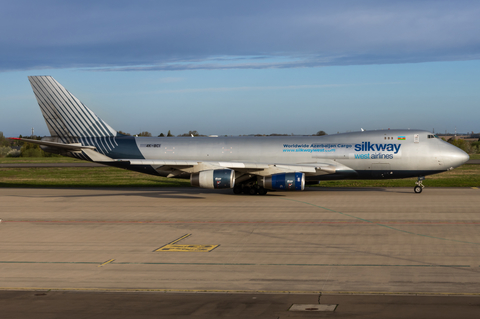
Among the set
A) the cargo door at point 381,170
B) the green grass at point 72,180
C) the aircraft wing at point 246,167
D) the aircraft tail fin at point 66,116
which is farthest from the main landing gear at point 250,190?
the aircraft tail fin at point 66,116

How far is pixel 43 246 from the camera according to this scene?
1809cm

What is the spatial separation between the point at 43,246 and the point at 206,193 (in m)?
19.3

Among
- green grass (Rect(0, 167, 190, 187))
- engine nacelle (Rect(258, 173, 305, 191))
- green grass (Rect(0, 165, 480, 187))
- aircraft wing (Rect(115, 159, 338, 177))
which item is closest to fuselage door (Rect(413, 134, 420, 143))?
aircraft wing (Rect(115, 159, 338, 177))

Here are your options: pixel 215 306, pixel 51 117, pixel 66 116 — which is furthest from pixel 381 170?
pixel 51 117

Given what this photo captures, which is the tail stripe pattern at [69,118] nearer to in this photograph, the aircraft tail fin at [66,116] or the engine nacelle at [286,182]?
the aircraft tail fin at [66,116]

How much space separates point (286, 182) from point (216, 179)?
4.74m

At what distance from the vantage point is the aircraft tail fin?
36.8 metres

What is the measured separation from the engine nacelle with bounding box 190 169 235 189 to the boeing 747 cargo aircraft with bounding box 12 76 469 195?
0.07 m

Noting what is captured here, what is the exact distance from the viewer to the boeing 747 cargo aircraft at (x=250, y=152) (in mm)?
32406

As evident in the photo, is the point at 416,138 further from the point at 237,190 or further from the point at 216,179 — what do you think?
the point at 216,179

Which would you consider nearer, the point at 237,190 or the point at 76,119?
the point at 237,190

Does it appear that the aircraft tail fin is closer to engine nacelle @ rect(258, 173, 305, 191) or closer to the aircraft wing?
the aircraft wing

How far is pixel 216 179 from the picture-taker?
31172mm

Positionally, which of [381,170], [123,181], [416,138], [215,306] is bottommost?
[215,306]
